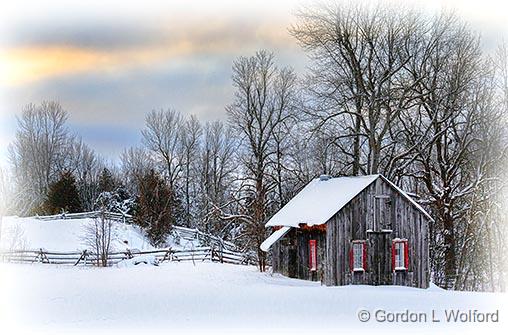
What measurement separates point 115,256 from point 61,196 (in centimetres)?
1518

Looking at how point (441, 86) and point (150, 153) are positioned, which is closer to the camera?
point (441, 86)

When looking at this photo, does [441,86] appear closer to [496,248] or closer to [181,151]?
[496,248]

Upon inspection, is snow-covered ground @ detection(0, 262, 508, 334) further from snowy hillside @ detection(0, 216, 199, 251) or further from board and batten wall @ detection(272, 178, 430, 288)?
snowy hillside @ detection(0, 216, 199, 251)

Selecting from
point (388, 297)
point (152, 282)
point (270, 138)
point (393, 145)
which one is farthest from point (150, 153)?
point (388, 297)

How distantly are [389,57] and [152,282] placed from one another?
15429mm

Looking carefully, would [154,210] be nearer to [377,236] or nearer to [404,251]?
[377,236]

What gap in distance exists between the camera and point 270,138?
37156mm

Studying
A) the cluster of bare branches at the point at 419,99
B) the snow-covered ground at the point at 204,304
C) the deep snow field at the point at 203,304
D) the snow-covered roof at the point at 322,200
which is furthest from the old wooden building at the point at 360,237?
the cluster of bare branches at the point at 419,99

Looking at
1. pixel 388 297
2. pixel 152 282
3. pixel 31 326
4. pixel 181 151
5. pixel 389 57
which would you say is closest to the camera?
pixel 31 326

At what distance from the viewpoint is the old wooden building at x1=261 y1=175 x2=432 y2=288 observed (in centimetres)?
2289

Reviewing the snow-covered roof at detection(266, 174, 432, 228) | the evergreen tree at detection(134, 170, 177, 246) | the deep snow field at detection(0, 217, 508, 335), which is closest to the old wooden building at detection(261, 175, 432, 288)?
the snow-covered roof at detection(266, 174, 432, 228)

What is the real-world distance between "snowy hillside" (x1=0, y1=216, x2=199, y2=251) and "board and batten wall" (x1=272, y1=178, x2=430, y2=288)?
14.3 metres

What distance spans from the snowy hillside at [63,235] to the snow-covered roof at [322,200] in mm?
12279

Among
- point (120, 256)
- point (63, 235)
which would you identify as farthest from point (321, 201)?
Result: point (63, 235)
